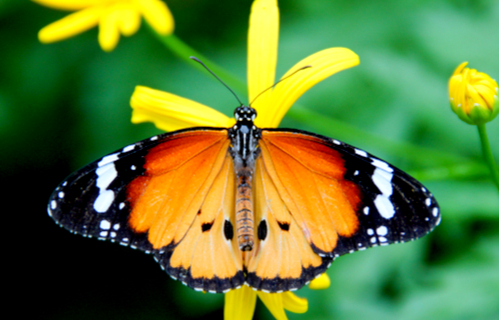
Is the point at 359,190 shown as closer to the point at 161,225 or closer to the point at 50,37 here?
the point at 161,225

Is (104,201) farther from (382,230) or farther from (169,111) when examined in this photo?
(382,230)

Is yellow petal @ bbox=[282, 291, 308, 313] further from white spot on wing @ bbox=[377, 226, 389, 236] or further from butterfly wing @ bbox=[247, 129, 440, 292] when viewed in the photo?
white spot on wing @ bbox=[377, 226, 389, 236]

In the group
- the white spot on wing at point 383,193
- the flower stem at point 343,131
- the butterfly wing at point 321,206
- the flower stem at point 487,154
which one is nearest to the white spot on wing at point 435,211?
the butterfly wing at point 321,206

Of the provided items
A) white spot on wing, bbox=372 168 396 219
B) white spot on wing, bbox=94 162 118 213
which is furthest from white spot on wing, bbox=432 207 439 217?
white spot on wing, bbox=94 162 118 213

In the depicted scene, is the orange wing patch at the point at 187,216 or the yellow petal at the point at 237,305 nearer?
the orange wing patch at the point at 187,216

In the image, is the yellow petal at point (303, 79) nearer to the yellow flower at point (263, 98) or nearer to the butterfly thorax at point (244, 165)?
the yellow flower at point (263, 98)

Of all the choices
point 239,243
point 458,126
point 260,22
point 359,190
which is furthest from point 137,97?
point 458,126

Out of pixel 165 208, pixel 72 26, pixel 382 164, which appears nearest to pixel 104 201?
pixel 165 208
